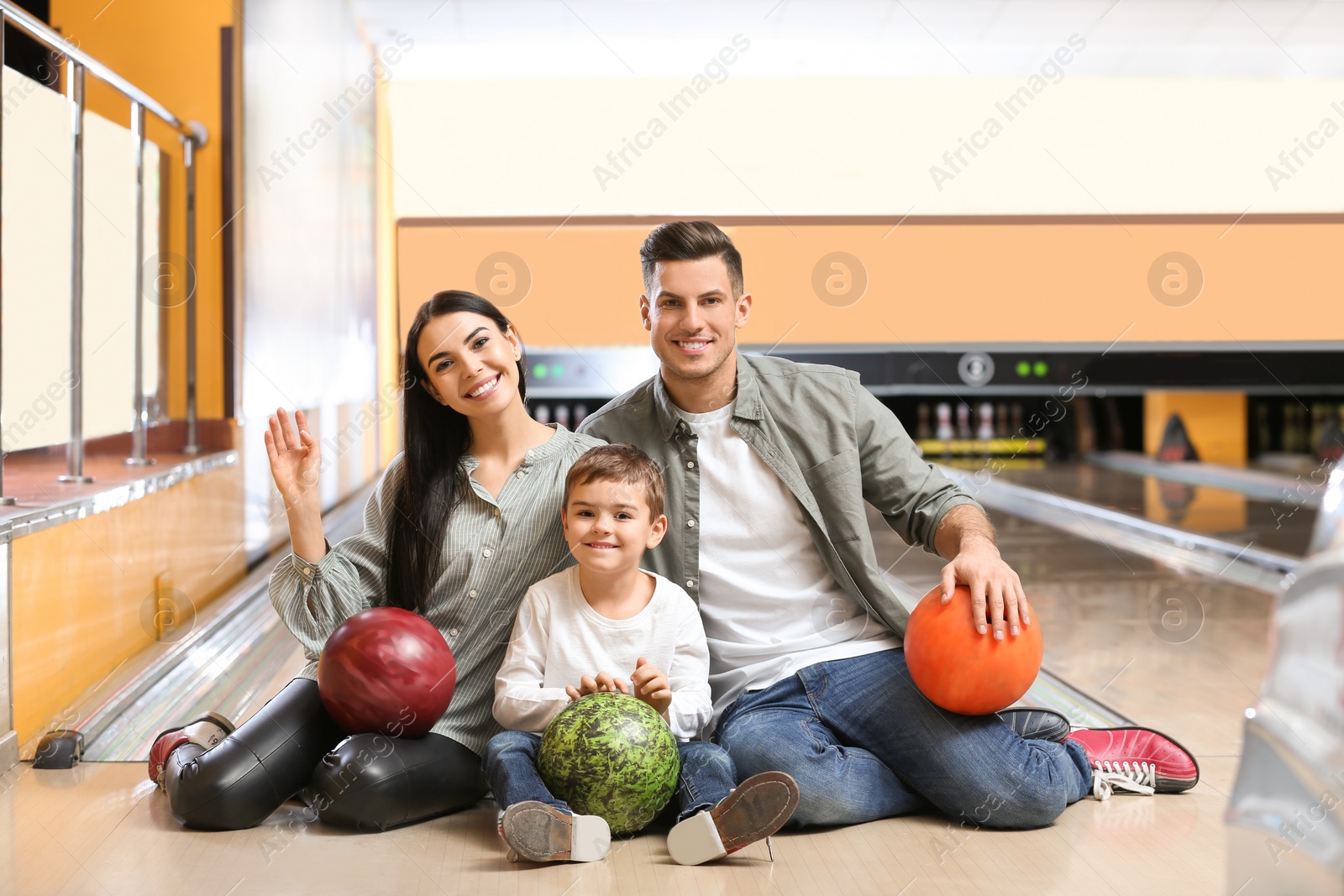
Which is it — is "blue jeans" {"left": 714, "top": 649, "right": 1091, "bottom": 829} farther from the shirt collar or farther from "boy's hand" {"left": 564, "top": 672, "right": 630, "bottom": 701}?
the shirt collar

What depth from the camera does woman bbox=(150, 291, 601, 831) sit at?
1.71 m

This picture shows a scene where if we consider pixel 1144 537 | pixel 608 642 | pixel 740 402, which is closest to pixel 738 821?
pixel 608 642

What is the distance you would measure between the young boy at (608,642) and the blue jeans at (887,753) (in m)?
0.10

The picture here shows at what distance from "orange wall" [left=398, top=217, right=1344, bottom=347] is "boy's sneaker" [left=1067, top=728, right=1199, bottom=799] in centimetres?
426

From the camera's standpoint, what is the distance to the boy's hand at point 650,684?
1.64 metres

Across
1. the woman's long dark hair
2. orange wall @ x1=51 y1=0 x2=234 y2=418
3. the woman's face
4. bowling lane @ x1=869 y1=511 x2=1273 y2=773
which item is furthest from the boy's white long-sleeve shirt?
orange wall @ x1=51 y1=0 x2=234 y2=418

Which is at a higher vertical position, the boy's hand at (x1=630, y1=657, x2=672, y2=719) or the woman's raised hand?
the woman's raised hand

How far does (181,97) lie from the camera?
361cm

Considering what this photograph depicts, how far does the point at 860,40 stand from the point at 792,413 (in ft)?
15.4

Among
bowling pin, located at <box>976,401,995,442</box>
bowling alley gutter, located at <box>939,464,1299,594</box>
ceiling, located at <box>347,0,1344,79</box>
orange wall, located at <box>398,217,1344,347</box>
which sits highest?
ceiling, located at <box>347,0,1344,79</box>

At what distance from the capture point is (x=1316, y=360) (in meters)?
6.07

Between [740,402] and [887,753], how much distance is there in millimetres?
614

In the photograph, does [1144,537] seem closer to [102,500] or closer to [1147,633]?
[1147,633]

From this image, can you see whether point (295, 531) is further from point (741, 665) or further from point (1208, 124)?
point (1208, 124)
